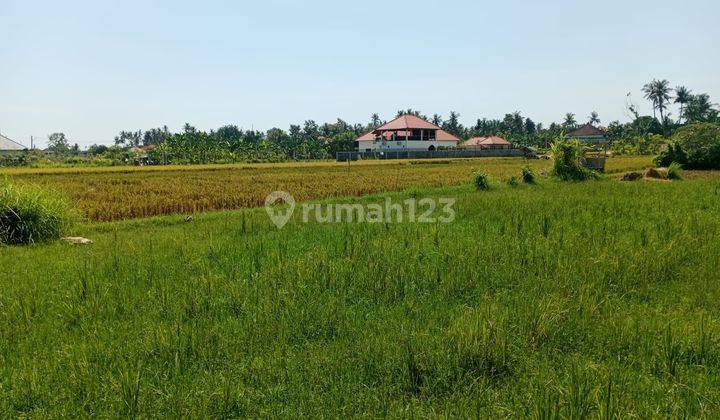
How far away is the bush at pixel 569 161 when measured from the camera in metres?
18.6

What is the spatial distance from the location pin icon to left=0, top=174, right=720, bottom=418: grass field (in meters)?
2.29

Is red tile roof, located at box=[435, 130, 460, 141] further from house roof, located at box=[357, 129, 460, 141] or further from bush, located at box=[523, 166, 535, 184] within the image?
bush, located at box=[523, 166, 535, 184]

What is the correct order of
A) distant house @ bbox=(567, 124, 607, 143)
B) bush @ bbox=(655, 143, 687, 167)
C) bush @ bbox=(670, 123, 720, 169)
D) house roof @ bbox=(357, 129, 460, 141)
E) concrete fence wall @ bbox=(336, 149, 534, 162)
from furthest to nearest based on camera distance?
1. distant house @ bbox=(567, 124, 607, 143)
2. house roof @ bbox=(357, 129, 460, 141)
3. concrete fence wall @ bbox=(336, 149, 534, 162)
4. bush @ bbox=(655, 143, 687, 167)
5. bush @ bbox=(670, 123, 720, 169)

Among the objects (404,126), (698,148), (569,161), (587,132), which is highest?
(587,132)

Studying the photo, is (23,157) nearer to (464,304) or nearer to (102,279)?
(102,279)

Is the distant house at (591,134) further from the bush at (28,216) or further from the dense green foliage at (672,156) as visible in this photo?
the bush at (28,216)

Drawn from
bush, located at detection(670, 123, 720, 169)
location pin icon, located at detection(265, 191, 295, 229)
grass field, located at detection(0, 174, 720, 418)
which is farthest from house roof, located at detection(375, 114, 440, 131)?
grass field, located at detection(0, 174, 720, 418)

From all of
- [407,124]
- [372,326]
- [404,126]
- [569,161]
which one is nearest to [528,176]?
[569,161]

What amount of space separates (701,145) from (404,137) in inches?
1779

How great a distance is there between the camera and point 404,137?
2574 inches

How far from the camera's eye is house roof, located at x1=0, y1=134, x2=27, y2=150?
67.2 metres

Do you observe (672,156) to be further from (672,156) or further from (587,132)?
(587,132)

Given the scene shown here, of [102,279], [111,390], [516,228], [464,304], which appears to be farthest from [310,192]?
[111,390]

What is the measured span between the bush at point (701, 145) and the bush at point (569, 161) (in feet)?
25.5
